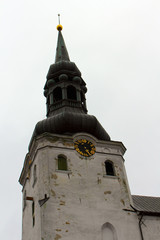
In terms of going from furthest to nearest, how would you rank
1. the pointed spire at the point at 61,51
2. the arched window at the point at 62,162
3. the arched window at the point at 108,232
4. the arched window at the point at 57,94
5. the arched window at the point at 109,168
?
1. the pointed spire at the point at 61,51
2. the arched window at the point at 57,94
3. the arched window at the point at 109,168
4. the arched window at the point at 62,162
5. the arched window at the point at 108,232

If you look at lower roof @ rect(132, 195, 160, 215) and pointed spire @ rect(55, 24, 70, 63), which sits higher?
pointed spire @ rect(55, 24, 70, 63)

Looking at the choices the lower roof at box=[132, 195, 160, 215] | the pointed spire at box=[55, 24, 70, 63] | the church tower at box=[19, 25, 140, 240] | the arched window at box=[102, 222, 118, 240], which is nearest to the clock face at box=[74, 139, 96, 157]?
the church tower at box=[19, 25, 140, 240]

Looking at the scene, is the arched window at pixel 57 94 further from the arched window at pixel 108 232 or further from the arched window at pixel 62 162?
the arched window at pixel 108 232

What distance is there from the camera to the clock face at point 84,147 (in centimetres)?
2519

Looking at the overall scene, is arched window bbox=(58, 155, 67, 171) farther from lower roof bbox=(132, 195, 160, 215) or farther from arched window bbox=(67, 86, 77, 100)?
arched window bbox=(67, 86, 77, 100)

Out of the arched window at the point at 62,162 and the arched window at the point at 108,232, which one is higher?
the arched window at the point at 62,162

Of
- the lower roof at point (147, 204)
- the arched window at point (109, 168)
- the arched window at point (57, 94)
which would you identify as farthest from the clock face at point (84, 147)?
the arched window at point (57, 94)

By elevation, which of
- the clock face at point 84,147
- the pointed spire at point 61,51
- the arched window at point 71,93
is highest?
the pointed spire at point 61,51

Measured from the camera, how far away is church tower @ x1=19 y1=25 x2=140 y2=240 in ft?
71.3

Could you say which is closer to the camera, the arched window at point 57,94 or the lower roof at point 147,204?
the lower roof at point 147,204

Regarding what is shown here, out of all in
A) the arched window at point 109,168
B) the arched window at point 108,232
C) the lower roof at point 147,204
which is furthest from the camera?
the arched window at point 109,168

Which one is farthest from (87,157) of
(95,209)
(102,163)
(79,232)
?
(79,232)

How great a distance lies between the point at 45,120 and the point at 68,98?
341 centimetres

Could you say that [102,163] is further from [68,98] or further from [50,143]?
[68,98]
